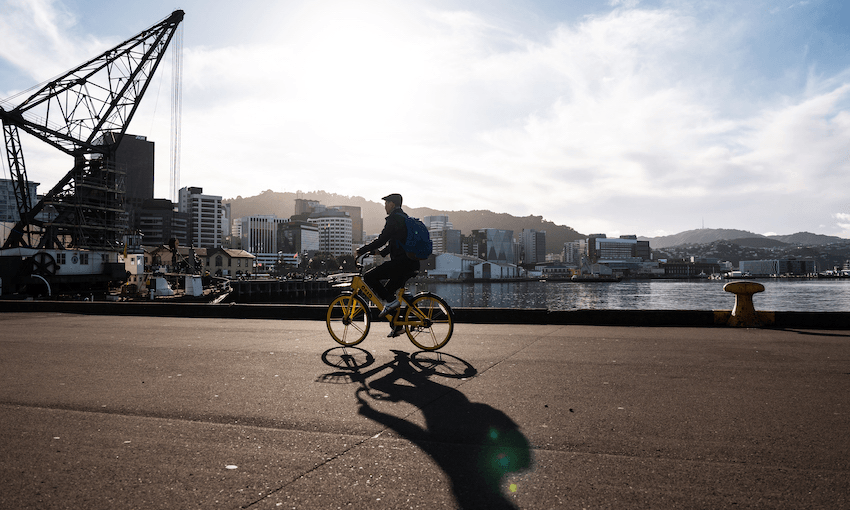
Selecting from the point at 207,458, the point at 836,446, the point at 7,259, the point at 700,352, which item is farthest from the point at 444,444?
the point at 7,259

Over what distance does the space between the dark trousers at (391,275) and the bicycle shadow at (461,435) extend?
245 centimetres

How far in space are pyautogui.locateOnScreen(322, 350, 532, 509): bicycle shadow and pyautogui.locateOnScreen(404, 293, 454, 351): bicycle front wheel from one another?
1920 mm

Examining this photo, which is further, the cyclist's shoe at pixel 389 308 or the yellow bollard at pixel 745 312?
the yellow bollard at pixel 745 312

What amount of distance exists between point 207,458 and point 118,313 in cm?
1413

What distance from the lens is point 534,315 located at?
1149 centimetres

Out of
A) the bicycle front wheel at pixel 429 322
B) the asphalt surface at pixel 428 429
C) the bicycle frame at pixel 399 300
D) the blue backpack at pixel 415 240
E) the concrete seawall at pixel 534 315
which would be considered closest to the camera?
the asphalt surface at pixel 428 429

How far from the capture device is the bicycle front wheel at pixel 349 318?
7873 millimetres

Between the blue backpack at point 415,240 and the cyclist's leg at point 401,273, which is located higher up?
the blue backpack at point 415,240

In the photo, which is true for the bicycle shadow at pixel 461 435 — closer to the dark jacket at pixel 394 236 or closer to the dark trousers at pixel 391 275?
the dark trousers at pixel 391 275

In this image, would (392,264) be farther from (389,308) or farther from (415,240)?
(389,308)

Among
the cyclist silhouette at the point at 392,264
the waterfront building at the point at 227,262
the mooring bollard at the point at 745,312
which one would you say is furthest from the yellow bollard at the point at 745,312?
the waterfront building at the point at 227,262

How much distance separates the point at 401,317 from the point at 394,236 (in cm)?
121

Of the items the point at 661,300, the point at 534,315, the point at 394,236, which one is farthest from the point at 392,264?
the point at 661,300

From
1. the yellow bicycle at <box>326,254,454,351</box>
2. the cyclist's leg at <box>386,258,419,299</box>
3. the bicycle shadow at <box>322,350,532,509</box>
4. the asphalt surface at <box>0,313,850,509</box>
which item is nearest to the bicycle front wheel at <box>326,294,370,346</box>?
the yellow bicycle at <box>326,254,454,351</box>
